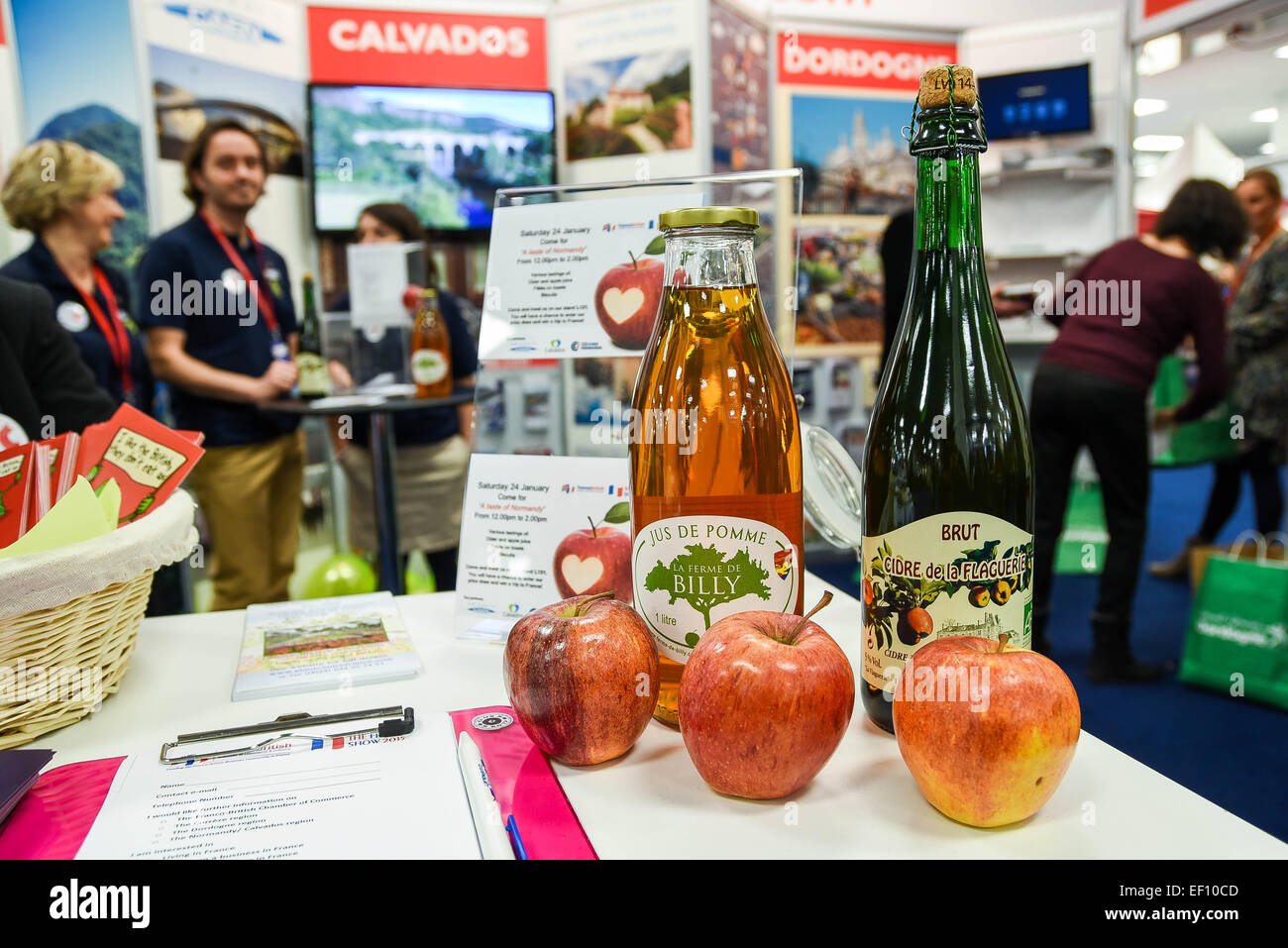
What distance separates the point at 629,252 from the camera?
985 mm

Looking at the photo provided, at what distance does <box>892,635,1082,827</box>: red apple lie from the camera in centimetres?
53

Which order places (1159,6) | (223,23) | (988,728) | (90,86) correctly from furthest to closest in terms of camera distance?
(1159,6)
(223,23)
(90,86)
(988,728)

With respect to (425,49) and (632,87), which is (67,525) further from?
(425,49)

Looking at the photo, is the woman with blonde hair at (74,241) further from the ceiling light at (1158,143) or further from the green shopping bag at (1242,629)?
the ceiling light at (1158,143)

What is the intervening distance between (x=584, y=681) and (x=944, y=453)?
0.36 metres

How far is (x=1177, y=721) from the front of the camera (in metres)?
2.63

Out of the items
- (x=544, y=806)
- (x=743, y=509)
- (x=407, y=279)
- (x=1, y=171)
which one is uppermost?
(x=1, y=171)

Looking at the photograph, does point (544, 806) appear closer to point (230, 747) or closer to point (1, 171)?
point (230, 747)

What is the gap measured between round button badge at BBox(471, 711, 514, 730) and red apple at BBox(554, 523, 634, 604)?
7.7 inches

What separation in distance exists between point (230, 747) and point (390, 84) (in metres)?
3.71

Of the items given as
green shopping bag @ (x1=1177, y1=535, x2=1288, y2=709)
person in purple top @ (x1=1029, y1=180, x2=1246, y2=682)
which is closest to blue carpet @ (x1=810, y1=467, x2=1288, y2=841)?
green shopping bag @ (x1=1177, y1=535, x2=1288, y2=709)

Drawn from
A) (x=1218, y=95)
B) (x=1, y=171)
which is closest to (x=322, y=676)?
(x=1, y=171)
